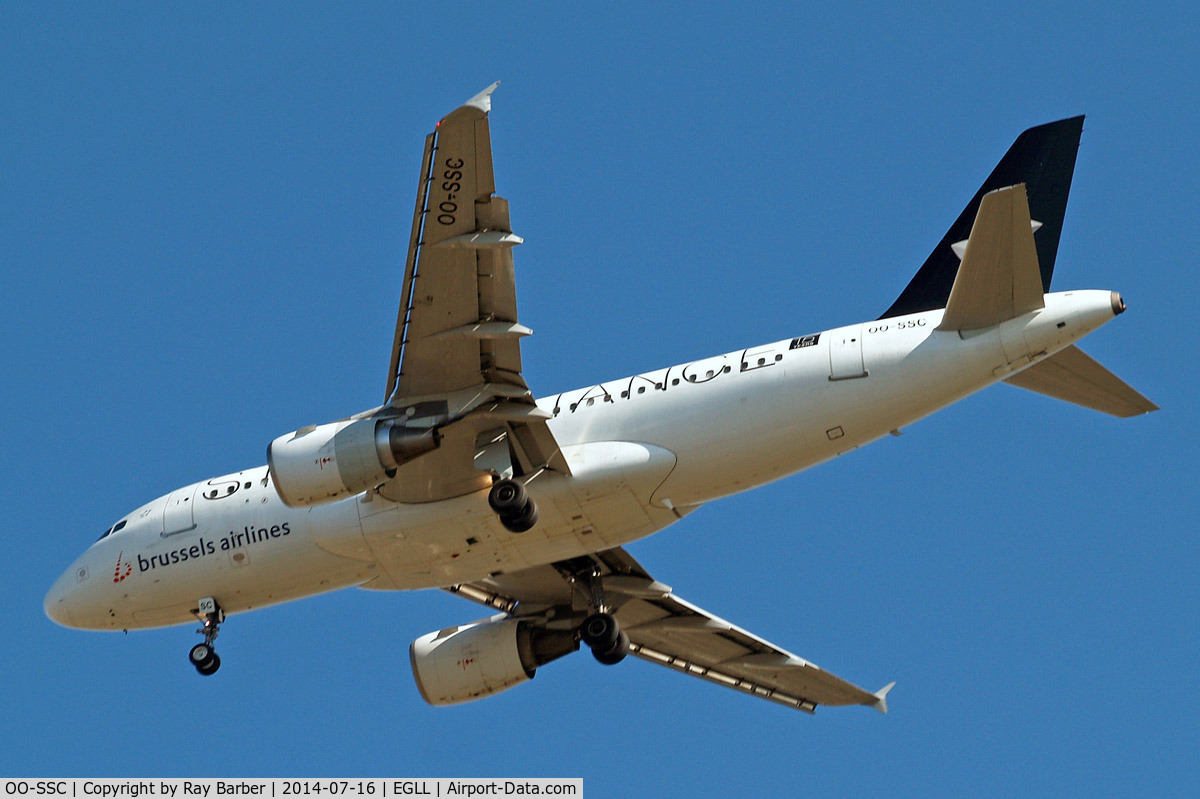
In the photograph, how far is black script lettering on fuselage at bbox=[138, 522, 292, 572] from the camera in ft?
81.3

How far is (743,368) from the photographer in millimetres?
22688

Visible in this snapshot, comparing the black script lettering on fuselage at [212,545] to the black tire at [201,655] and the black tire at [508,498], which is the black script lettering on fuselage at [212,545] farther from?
the black tire at [508,498]

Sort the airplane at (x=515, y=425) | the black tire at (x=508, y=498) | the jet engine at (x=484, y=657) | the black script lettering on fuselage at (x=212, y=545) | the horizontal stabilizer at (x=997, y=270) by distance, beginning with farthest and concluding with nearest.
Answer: the jet engine at (x=484, y=657), the black script lettering on fuselage at (x=212, y=545), the black tire at (x=508, y=498), the airplane at (x=515, y=425), the horizontal stabilizer at (x=997, y=270)

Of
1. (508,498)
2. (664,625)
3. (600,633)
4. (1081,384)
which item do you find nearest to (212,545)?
(508,498)

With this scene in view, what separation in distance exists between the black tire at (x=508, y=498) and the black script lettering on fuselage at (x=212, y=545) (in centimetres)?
402

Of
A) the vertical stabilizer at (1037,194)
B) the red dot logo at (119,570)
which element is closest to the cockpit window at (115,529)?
the red dot logo at (119,570)

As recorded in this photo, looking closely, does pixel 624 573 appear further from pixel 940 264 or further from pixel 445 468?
pixel 940 264

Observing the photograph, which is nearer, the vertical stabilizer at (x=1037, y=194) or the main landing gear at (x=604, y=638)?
the vertical stabilizer at (x=1037, y=194)

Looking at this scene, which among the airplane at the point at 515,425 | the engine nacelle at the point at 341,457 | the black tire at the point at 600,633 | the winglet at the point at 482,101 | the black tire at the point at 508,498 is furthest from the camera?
the black tire at the point at 600,633

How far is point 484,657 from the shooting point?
2716 cm

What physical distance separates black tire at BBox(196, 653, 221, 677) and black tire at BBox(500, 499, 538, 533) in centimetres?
576

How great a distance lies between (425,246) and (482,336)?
1.46 meters

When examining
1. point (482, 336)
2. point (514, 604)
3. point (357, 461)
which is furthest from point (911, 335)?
point (514, 604)

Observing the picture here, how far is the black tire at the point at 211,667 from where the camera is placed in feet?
82.6
